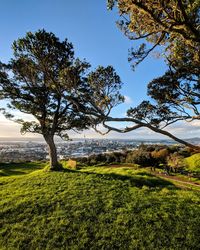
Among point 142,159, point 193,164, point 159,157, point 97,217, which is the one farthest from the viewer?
point 159,157

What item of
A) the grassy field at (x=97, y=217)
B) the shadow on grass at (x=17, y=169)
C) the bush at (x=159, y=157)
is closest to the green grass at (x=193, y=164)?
the bush at (x=159, y=157)

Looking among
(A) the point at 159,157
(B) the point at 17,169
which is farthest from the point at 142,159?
(B) the point at 17,169

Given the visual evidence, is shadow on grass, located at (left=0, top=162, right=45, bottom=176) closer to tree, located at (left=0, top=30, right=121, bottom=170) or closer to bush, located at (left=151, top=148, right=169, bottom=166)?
tree, located at (left=0, top=30, right=121, bottom=170)

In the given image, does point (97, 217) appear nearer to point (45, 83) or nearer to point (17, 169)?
point (45, 83)

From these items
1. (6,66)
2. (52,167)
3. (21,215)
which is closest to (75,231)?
(21,215)

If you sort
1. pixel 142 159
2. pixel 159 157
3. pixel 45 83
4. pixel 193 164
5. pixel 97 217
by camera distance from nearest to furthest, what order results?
1. pixel 97 217
2. pixel 45 83
3. pixel 193 164
4. pixel 142 159
5. pixel 159 157

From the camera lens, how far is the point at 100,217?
11.5 meters

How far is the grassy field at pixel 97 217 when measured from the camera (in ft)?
31.0

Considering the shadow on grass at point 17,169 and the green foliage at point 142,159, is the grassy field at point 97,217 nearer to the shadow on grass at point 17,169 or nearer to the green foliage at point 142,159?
the shadow on grass at point 17,169

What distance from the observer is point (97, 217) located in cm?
1148

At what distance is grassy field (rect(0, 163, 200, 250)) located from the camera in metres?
9.45

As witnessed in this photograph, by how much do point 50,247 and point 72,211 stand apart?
310cm

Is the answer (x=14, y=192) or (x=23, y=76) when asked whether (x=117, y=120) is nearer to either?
(x=14, y=192)

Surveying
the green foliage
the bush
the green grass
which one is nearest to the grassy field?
the green grass
